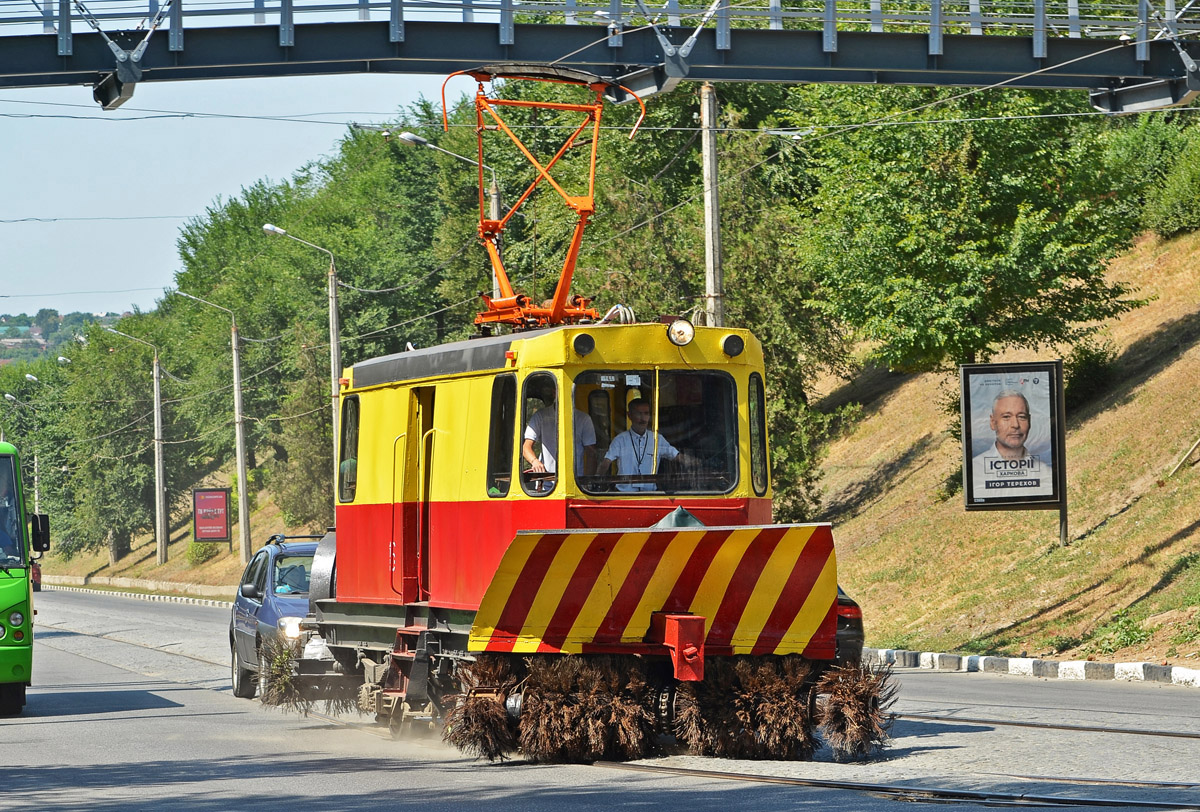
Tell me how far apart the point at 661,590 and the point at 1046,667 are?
9879mm

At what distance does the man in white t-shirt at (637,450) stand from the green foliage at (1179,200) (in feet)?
103

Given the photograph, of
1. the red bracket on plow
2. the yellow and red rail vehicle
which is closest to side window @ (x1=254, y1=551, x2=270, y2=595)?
the yellow and red rail vehicle

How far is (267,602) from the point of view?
1731 cm

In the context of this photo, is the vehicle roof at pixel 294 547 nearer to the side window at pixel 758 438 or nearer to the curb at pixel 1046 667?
the curb at pixel 1046 667

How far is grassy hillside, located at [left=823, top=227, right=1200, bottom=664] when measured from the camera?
67.5 ft

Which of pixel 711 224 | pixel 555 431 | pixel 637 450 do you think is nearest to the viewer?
pixel 555 431

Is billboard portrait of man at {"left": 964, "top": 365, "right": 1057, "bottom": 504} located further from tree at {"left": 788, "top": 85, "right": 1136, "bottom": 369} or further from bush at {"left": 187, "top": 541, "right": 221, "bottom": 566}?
bush at {"left": 187, "top": 541, "right": 221, "bottom": 566}

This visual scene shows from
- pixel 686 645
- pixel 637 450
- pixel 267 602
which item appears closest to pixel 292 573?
pixel 267 602

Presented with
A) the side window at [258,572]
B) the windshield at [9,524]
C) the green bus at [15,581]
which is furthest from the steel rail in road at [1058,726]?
the windshield at [9,524]

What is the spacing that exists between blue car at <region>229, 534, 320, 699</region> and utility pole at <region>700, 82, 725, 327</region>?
7.31 metres

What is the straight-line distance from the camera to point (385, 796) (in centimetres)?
948

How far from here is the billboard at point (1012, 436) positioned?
22484mm

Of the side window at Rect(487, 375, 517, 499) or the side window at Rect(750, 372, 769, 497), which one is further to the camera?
the side window at Rect(750, 372, 769, 497)

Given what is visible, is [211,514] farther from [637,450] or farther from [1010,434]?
[637,450]
